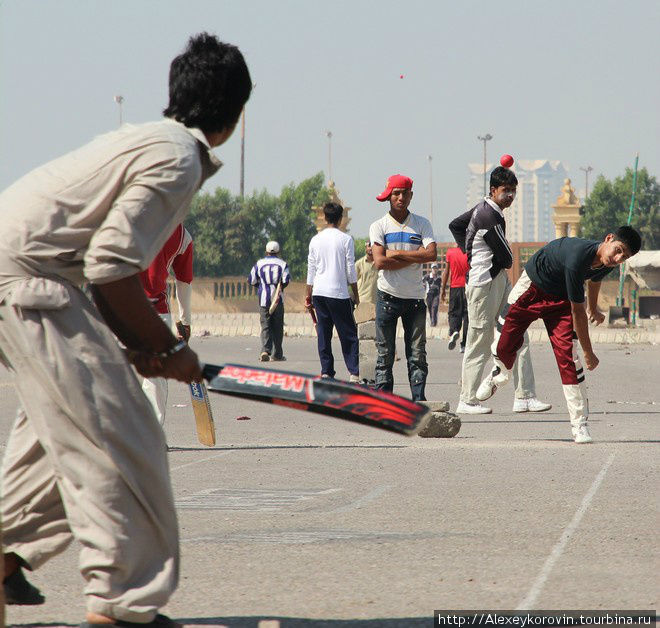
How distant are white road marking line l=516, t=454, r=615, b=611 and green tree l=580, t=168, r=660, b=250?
84593 mm

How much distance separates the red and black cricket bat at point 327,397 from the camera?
3.83 metres

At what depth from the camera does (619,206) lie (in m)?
90.9

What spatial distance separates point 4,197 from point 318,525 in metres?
2.63

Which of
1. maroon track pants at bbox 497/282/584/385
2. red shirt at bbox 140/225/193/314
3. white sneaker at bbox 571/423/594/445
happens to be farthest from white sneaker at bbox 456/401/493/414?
red shirt at bbox 140/225/193/314

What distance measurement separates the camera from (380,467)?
8023 mm

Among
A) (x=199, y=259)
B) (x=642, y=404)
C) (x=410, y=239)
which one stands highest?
(x=410, y=239)

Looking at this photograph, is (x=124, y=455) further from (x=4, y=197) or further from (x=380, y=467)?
(x=380, y=467)

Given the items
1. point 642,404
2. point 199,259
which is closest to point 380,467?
point 642,404

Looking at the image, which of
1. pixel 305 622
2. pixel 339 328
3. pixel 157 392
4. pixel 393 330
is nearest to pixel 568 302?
pixel 393 330

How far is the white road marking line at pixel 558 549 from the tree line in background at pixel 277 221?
7932cm

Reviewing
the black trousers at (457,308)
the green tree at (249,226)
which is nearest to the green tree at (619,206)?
the green tree at (249,226)

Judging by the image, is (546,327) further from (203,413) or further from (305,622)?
A: (305,622)

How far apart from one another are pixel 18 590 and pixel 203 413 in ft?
14.9

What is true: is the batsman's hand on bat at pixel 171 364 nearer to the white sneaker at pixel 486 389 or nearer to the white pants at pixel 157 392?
the white pants at pixel 157 392
